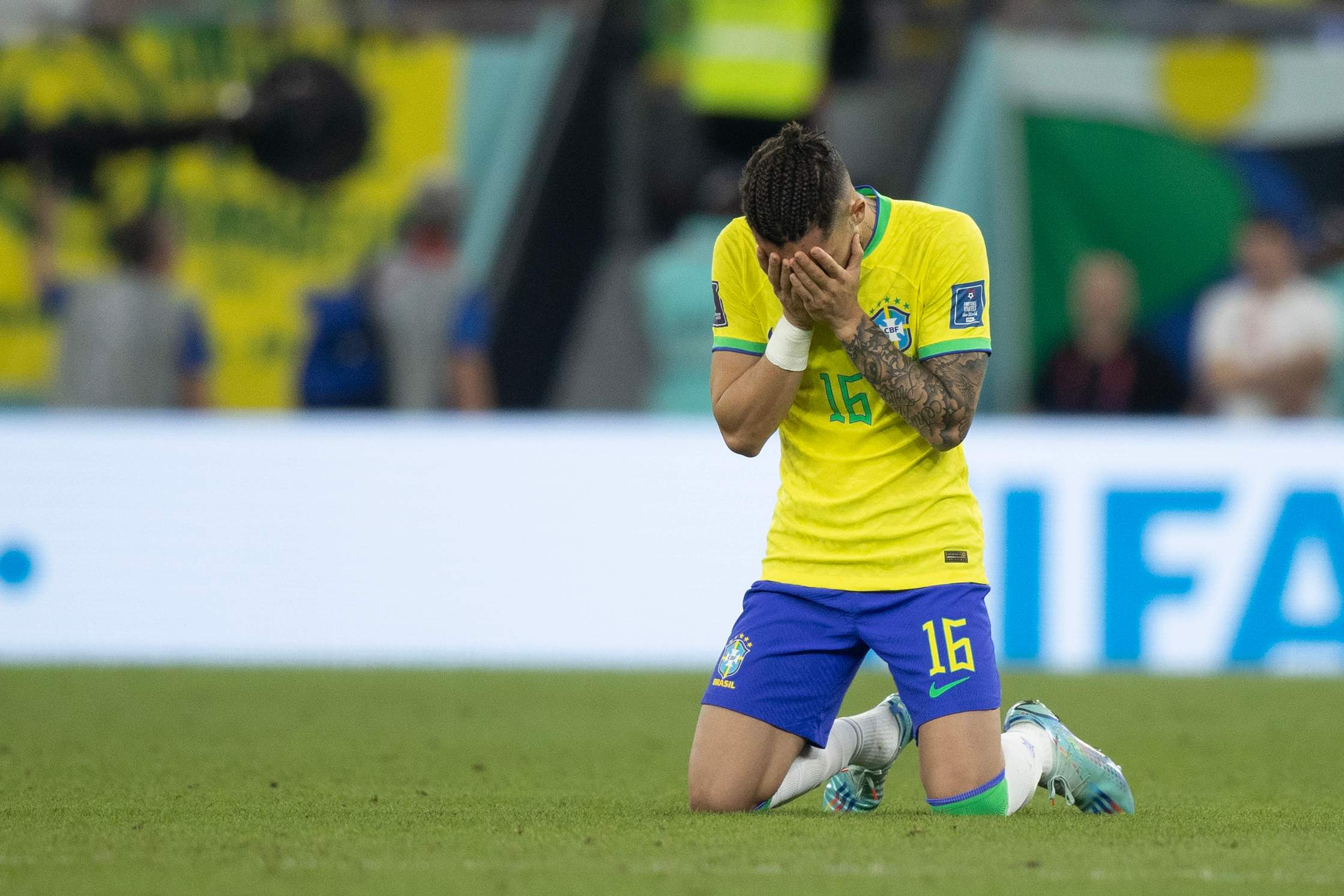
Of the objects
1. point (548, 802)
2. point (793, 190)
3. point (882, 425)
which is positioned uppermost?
point (793, 190)

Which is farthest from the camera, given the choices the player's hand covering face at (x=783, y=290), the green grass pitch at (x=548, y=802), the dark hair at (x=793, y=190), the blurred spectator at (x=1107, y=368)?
the blurred spectator at (x=1107, y=368)

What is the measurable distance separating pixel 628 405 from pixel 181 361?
2.87 metres

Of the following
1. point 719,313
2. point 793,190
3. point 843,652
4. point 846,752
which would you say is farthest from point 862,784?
point 793,190

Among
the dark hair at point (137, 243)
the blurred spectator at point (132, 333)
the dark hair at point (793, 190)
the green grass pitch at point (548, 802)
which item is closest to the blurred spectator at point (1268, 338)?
the green grass pitch at point (548, 802)

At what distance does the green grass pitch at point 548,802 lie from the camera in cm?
396

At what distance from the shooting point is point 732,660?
5.07 metres

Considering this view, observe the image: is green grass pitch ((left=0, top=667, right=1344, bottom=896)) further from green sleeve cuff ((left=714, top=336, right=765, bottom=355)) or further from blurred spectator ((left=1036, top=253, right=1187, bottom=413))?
blurred spectator ((left=1036, top=253, right=1187, bottom=413))

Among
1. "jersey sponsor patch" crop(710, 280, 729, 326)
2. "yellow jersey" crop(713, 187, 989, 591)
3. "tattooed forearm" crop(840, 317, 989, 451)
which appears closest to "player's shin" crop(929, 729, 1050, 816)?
"yellow jersey" crop(713, 187, 989, 591)

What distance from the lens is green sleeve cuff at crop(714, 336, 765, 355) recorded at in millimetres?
5043

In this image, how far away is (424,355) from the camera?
10.4 meters

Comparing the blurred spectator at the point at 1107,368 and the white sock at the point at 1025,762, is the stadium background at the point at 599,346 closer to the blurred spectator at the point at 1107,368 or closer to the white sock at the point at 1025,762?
the blurred spectator at the point at 1107,368

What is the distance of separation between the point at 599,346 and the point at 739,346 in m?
7.35

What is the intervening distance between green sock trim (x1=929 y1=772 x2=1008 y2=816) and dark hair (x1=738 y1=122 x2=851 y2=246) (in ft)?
4.61

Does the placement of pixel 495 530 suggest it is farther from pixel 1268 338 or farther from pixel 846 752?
pixel 846 752
